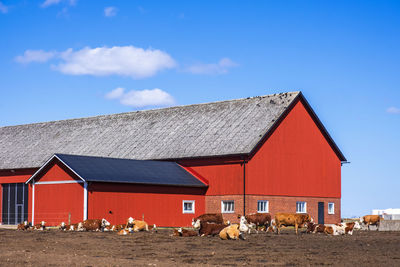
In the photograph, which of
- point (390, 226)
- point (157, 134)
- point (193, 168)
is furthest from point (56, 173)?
point (390, 226)

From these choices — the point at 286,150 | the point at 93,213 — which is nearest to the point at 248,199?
the point at 286,150

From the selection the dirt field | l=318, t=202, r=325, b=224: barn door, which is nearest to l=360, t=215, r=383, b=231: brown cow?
l=318, t=202, r=325, b=224: barn door

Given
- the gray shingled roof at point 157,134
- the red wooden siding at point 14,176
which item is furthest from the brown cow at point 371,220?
the red wooden siding at point 14,176

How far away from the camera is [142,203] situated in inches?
1767

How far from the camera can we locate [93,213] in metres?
41.4

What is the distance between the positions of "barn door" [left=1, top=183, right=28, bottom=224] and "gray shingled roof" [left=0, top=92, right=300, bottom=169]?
7.38 feet

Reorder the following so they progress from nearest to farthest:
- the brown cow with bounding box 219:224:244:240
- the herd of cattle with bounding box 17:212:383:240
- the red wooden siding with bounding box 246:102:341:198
→ 1. the brown cow with bounding box 219:224:244:240
2. the herd of cattle with bounding box 17:212:383:240
3. the red wooden siding with bounding box 246:102:341:198

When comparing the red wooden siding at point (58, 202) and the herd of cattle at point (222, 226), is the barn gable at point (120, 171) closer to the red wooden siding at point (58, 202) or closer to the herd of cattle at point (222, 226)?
the red wooden siding at point (58, 202)

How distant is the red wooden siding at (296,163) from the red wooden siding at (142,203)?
17.2 feet

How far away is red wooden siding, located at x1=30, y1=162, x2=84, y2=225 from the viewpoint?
42.1 meters

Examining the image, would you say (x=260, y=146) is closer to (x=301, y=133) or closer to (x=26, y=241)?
(x=301, y=133)

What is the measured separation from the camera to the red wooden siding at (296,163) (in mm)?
47719

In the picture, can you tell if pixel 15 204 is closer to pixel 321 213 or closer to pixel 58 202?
pixel 58 202

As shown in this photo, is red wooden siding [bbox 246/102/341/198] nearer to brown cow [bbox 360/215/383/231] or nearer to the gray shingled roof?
the gray shingled roof
